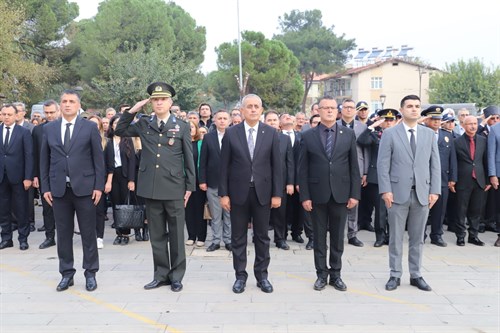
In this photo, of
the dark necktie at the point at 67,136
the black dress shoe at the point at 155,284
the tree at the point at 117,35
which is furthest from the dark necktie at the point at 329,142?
the tree at the point at 117,35

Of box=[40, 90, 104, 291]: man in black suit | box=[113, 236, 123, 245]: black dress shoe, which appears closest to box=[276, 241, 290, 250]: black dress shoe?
box=[113, 236, 123, 245]: black dress shoe

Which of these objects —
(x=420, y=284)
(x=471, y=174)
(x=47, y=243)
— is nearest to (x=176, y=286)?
(x=420, y=284)

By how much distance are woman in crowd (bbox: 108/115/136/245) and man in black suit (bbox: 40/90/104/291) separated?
1961 millimetres

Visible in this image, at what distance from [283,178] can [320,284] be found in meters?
2.10

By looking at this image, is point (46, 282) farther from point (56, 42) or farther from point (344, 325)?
point (56, 42)

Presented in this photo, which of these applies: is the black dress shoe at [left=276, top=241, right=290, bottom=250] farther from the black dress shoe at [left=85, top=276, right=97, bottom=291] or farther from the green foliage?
the green foliage

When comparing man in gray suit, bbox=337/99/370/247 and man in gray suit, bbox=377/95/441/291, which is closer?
man in gray suit, bbox=377/95/441/291

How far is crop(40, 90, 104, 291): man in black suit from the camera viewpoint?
546cm

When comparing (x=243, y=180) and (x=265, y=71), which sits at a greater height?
(x=265, y=71)

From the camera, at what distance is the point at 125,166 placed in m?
7.89

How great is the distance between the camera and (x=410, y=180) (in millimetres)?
5559

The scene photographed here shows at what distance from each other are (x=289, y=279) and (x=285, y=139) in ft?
7.20

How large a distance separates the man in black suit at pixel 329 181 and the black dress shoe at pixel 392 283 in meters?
0.49

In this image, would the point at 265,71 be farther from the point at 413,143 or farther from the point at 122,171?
the point at 413,143
